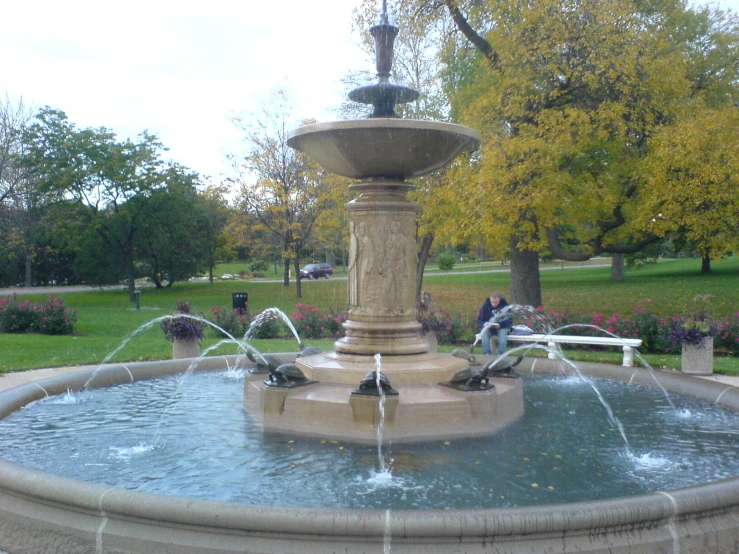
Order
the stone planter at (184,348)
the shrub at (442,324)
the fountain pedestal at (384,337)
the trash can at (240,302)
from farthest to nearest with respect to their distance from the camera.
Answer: the trash can at (240,302)
the shrub at (442,324)
the stone planter at (184,348)
the fountain pedestal at (384,337)

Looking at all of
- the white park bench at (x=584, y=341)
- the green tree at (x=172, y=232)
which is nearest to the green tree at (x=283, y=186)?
the green tree at (x=172, y=232)

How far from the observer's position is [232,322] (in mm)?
18891

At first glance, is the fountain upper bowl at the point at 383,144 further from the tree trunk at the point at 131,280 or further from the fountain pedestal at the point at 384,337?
the tree trunk at the point at 131,280

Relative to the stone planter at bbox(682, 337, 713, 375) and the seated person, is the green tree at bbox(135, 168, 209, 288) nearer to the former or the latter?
the seated person

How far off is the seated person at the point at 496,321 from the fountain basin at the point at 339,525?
26.9 ft

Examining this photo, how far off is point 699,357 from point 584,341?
2087 mm

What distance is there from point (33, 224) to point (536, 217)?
27914 mm

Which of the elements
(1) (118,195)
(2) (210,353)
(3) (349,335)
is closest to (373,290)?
(3) (349,335)

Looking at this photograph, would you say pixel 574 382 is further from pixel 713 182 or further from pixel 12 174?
pixel 12 174

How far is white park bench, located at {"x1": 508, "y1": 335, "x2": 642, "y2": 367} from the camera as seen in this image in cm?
1226

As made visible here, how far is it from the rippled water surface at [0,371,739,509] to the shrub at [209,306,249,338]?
33.2 feet

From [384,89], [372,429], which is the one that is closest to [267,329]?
[384,89]

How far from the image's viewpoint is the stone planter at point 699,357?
11.7 m

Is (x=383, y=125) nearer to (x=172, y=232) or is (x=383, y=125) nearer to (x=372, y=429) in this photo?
(x=372, y=429)
